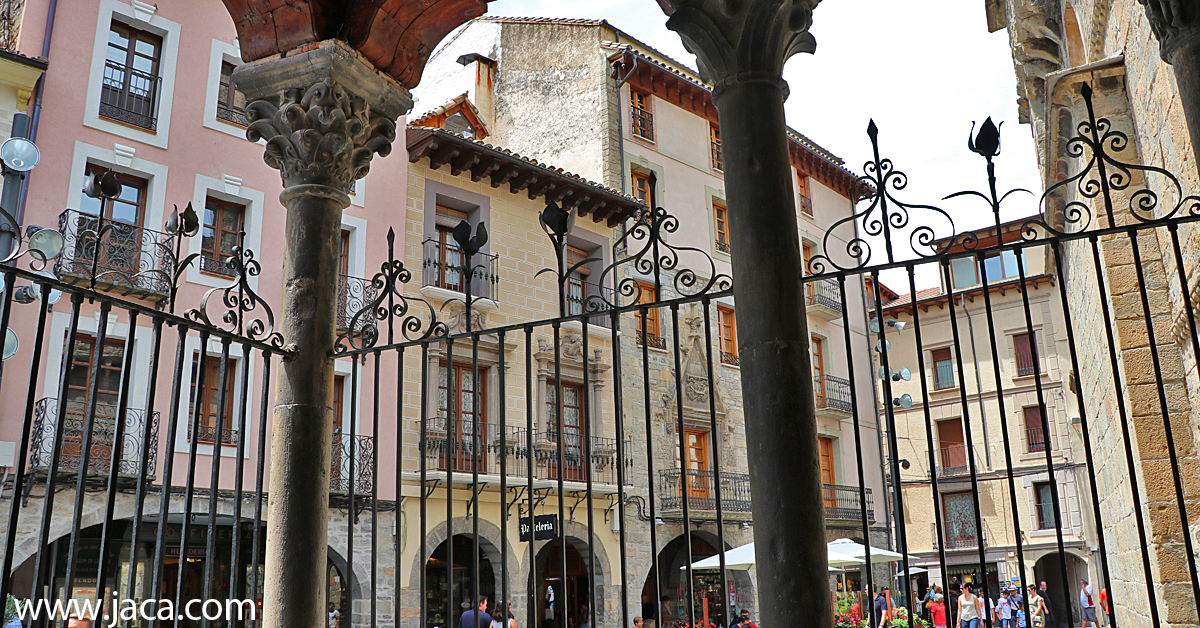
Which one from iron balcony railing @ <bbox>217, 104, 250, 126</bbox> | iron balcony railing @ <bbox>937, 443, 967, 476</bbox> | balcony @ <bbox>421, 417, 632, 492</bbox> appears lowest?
balcony @ <bbox>421, 417, 632, 492</bbox>

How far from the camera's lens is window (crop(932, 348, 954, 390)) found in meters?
30.7

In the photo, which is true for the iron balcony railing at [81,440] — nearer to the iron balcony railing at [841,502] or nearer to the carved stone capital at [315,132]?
the carved stone capital at [315,132]

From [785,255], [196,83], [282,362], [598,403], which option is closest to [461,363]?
[598,403]

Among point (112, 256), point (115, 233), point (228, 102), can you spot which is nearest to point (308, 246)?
point (112, 256)

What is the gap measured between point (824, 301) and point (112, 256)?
56.1ft

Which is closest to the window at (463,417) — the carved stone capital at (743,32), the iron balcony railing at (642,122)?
the iron balcony railing at (642,122)

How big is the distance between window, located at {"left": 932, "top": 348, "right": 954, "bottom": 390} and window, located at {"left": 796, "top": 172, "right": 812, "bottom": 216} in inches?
374

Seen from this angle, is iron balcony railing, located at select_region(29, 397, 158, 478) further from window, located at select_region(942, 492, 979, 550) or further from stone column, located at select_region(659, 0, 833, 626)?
window, located at select_region(942, 492, 979, 550)

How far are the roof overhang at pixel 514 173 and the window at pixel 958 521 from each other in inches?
647

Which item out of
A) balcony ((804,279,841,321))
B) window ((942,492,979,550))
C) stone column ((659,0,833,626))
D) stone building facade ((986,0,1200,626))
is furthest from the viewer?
window ((942,492,979,550))

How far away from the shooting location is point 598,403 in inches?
717

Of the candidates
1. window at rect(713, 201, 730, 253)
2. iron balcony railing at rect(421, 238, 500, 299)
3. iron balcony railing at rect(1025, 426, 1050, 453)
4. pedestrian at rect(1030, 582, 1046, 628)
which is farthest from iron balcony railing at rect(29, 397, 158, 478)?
iron balcony railing at rect(1025, 426, 1050, 453)

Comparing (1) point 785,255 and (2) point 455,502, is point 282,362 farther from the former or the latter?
(2) point 455,502

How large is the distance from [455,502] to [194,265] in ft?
18.3
